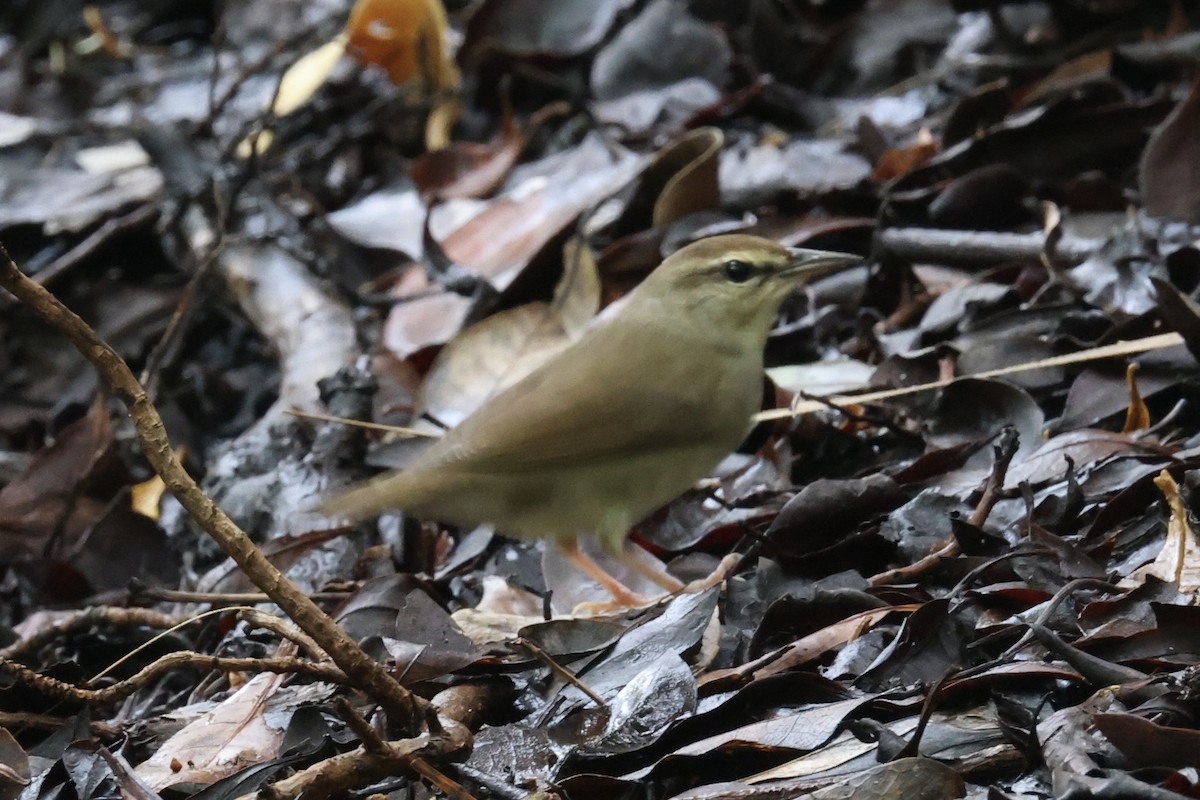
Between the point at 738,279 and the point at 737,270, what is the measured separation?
0.03 metres

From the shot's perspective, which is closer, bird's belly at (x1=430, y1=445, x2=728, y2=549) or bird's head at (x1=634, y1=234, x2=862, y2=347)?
bird's belly at (x1=430, y1=445, x2=728, y2=549)

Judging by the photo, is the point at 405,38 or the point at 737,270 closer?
the point at 737,270

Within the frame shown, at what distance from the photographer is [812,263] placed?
3.38 meters

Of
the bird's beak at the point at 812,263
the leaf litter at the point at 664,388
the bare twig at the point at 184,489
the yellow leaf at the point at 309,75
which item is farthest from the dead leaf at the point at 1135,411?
the yellow leaf at the point at 309,75

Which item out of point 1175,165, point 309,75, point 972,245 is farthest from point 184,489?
point 309,75

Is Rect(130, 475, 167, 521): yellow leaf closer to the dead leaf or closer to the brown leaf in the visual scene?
the dead leaf

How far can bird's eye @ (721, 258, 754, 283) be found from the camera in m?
3.41

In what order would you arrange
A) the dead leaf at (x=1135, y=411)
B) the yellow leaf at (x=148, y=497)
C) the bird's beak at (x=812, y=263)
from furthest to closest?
1. the yellow leaf at (x=148, y=497)
2. the bird's beak at (x=812, y=263)
3. the dead leaf at (x=1135, y=411)

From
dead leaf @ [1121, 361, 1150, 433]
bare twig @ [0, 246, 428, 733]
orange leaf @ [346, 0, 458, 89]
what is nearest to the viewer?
bare twig @ [0, 246, 428, 733]

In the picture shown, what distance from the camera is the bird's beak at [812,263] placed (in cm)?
336

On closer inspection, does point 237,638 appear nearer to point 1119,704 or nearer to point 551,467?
point 551,467

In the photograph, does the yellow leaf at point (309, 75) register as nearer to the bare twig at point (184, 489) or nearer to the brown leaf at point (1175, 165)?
the brown leaf at point (1175, 165)

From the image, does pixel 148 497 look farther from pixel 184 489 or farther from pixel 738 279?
pixel 184 489

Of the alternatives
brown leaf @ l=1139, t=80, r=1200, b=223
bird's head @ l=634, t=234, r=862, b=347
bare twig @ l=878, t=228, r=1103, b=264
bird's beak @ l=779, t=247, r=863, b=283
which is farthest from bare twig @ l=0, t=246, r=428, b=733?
brown leaf @ l=1139, t=80, r=1200, b=223
